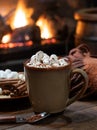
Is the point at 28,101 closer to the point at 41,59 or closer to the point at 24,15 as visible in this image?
the point at 41,59

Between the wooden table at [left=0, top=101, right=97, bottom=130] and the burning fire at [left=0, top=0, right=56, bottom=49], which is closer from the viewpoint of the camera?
the wooden table at [left=0, top=101, right=97, bottom=130]

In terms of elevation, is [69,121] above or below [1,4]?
below

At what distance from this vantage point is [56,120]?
74cm

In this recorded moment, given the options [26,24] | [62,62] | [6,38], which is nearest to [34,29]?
[26,24]

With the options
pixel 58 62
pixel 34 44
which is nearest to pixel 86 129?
pixel 58 62

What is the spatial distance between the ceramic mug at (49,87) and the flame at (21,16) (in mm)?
1370

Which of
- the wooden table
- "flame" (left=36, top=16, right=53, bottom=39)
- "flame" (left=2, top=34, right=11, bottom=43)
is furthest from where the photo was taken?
"flame" (left=36, top=16, right=53, bottom=39)

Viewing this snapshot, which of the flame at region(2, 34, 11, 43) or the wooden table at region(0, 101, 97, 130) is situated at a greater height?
the flame at region(2, 34, 11, 43)

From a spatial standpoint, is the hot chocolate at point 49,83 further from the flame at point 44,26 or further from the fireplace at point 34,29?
the flame at point 44,26

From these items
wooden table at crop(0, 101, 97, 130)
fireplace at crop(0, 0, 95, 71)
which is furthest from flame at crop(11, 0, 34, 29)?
wooden table at crop(0, 101, 97, 130)

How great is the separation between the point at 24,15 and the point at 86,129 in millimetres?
1502

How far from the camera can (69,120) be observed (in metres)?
0.74

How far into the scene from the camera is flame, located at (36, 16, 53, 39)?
216 centimetres

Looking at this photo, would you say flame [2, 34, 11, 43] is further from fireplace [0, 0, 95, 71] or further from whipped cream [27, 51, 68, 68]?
whipped cream [27, 51, 68, 68]
